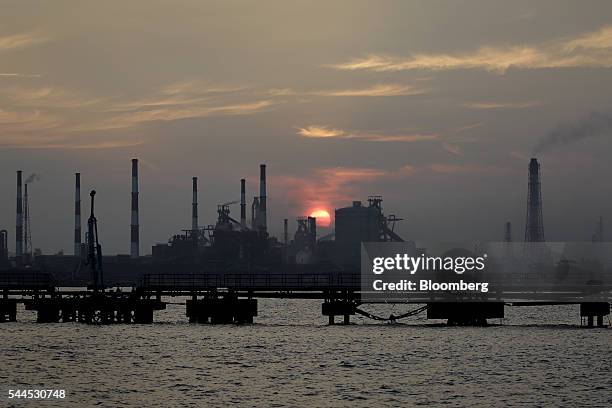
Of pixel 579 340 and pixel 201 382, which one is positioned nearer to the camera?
pixel 201 382

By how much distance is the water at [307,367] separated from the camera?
64.6 m

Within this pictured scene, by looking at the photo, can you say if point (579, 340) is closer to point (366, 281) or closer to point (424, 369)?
point (366, 281)

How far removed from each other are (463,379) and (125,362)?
27481 mm

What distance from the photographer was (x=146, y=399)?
208ft

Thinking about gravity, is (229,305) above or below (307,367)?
above

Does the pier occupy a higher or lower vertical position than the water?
higher

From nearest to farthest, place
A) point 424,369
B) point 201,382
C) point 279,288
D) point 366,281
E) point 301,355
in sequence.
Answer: point 201,382
point 424,369
point 301,355
point 279,288
point 366,281

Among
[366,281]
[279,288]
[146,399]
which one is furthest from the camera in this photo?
[366,281]

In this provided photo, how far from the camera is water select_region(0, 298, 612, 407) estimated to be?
212ft

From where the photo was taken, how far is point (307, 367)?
264 ft

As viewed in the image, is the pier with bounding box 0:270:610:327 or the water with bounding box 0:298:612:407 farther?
the pier with bounding box 0:270:610:327

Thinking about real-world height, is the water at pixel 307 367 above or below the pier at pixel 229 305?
below

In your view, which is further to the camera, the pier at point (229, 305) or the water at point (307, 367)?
the pier at point (229, 305)

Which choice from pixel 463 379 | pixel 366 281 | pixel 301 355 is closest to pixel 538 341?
pixel 366 281
